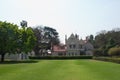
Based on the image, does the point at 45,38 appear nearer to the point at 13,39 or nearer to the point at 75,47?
the point at 75,47

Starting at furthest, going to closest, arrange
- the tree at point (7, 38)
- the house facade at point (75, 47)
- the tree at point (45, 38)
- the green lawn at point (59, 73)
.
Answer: the tree at point (45, 38), the house facade at point (75, 47), the tree at point (7, 38), the green lawn at point (59, 73)

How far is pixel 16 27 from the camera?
224ft

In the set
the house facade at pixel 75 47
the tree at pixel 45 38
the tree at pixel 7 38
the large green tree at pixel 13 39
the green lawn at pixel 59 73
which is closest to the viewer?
the green lawn at pixel 59 73

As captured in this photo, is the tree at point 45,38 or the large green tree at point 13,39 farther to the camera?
the tree at point 45,38

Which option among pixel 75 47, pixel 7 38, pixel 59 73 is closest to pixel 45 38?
pixel 75 47

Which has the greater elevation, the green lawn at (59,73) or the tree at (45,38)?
the tree at (45,38)

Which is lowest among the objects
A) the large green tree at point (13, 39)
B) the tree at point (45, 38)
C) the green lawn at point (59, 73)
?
the green lawn at point (59, 73)

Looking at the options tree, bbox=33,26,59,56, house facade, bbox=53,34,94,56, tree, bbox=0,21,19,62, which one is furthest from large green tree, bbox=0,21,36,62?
tree, bbox=33,26,59,56

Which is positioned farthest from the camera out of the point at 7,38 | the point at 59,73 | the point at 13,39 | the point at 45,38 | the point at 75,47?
the point at 45,38

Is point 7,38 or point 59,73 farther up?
point 7,38

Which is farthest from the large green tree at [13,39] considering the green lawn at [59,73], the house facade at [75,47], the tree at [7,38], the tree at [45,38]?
the tree at [45,38]

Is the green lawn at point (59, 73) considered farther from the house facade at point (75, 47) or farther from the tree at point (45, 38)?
the tree at point (45, 38)

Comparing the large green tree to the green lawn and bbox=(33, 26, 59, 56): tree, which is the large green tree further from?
bbox=(33, 26, 59, 56): tree

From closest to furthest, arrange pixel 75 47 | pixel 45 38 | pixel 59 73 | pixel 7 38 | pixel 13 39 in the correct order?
pixel 59 73, pixel 7 38, pixel 13 39, pixel 75 47, pixel 45 38
